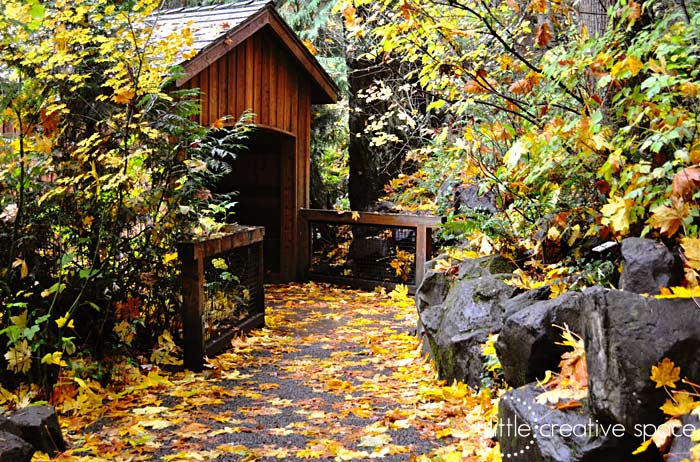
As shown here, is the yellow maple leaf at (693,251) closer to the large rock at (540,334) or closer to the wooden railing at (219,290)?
the large rock at (540,334)

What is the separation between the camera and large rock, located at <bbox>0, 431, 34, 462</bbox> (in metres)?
3.01

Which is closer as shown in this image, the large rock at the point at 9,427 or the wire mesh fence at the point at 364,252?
the large rock at the point at 9,427

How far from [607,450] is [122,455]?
268cm

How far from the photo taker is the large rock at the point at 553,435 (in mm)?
2729

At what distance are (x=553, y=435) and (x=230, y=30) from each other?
677 cm

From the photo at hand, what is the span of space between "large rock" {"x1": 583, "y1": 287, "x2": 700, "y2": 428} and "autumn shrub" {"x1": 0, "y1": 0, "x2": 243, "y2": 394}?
3.39 meters

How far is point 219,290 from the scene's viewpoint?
6.38 meters

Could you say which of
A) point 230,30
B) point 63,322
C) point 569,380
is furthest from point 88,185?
point 569,380

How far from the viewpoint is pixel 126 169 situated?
198 inches

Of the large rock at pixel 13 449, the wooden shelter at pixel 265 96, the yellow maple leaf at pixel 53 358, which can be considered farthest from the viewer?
the wooden shelter at pixel 265 96

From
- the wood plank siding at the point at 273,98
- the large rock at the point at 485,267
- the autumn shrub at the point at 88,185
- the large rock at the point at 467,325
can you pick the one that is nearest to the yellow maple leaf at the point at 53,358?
the autumn shrub at the point at 88,185

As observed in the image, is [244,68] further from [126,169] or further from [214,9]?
[126,169]

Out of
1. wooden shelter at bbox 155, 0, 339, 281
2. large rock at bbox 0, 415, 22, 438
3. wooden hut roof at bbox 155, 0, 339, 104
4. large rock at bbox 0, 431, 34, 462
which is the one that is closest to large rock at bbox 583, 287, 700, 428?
large rock at bbox 0, 431, 34, 462

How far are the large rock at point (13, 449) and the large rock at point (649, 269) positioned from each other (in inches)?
121
